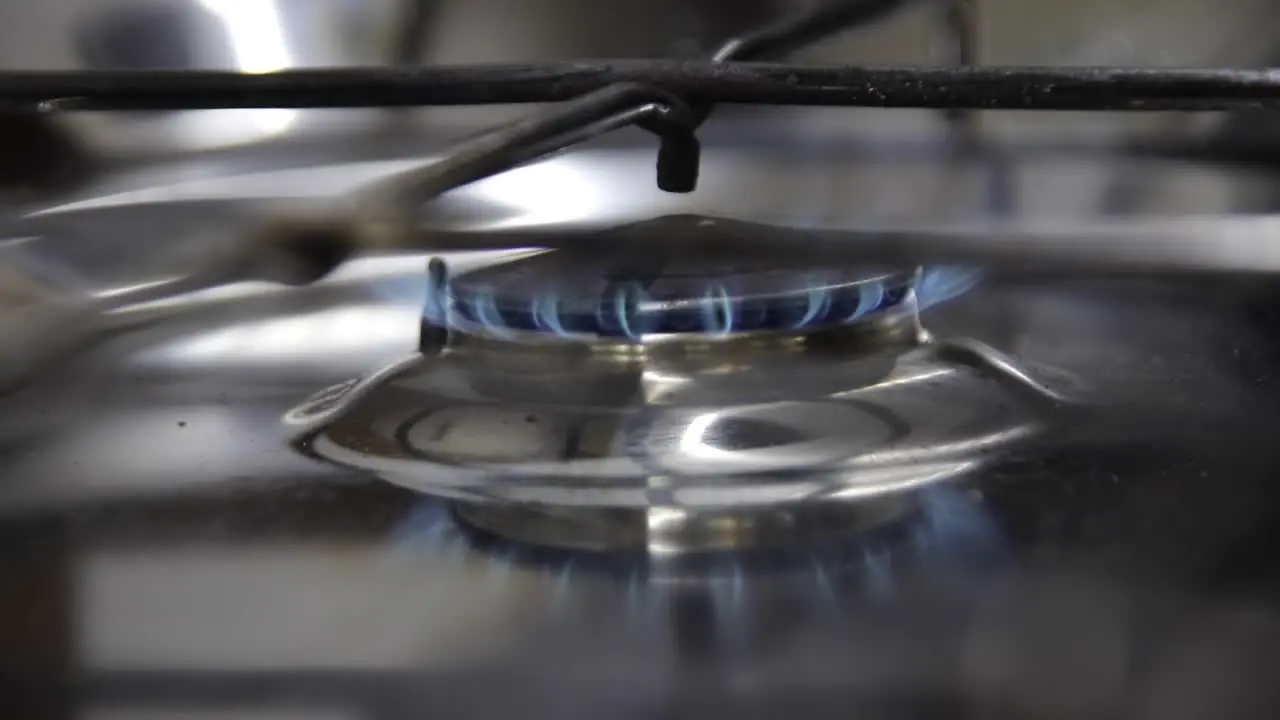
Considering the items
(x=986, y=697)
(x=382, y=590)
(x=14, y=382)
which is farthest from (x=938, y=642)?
(x=14, y=382)

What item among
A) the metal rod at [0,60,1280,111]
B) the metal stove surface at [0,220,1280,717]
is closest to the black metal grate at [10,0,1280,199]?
the metal rod at [0,60,1280,111]

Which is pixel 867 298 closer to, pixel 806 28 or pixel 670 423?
pixel 670 423

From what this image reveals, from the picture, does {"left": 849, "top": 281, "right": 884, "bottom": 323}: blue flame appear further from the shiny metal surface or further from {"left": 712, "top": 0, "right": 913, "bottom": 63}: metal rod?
{"left": 712, "top": 0, "right": 913, "bottom": 63}: metal rod

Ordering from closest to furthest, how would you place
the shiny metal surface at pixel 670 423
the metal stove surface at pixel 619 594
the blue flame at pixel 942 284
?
the metal stove surface at pixel 619 594 → the shiny metal surface at pixel 670 423 → the blue flame at pixel 942 284

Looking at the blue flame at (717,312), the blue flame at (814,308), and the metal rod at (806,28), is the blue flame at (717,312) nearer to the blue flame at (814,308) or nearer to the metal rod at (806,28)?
the blue flame at (814,308)

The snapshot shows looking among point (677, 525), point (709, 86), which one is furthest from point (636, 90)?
point (677, 525)

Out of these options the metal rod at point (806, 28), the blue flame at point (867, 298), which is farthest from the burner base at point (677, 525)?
the metal rod at point (806, 28)
